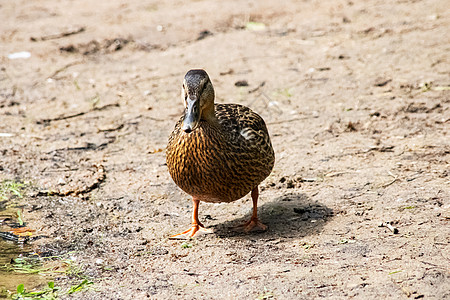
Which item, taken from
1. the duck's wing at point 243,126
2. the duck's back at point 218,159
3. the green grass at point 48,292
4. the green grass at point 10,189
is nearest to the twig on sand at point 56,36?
the green grass at point 10,189

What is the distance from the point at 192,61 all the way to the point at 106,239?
4.34m

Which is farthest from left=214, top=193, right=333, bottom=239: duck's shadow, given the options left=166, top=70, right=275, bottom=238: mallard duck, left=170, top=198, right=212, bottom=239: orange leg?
left=166, top=70, right=275, bottom=238: mallard duck

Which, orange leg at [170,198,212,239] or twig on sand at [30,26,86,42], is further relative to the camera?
twig on sand at [30,26,86,42]

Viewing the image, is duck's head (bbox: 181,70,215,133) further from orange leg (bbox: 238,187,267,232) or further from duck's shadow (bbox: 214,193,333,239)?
duck's shadow (bbox: 214,193,333,239)

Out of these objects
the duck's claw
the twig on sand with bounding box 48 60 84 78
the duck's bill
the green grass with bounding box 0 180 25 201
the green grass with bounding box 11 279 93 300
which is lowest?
the green grass with bounding box 0 180 25 201

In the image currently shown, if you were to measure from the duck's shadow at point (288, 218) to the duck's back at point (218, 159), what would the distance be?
40cm

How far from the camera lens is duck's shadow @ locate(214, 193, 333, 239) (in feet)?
16.0

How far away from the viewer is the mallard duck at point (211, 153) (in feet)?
14.9

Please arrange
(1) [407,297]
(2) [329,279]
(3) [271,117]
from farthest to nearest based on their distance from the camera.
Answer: (3) [271,117] < (2) [329,279] < (1) [407,297]

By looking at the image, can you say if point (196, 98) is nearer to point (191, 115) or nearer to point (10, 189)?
point (191, 115)

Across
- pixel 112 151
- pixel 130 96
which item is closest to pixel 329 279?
pixel 112 151

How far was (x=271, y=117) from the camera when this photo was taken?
7.16 m

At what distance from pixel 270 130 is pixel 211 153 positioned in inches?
93.6

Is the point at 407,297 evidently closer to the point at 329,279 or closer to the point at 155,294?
the point at 329,279
